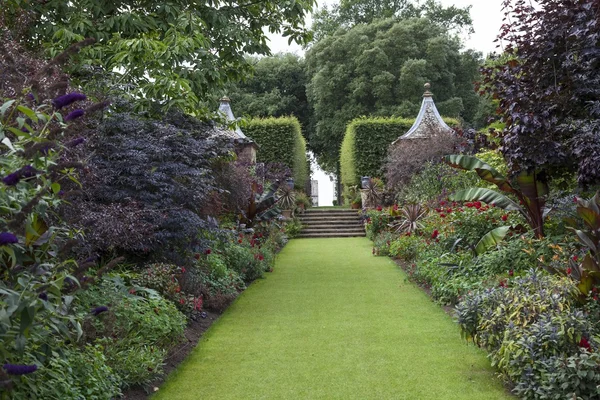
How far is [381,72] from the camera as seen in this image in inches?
1215

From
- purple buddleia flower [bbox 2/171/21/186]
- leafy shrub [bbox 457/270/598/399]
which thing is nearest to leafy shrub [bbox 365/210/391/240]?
leafy shrub [bbox 457/270/598/399]

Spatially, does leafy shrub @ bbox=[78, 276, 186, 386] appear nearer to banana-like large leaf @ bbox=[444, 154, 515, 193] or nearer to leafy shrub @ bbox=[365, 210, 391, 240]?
banana-like large leaf @ bbox=[444, 154, 515, 193]

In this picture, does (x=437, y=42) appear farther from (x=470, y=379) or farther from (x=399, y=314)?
(x=470, y=379)

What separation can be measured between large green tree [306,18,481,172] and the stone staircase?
951 cm

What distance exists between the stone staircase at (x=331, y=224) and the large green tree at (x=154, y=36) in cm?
1016

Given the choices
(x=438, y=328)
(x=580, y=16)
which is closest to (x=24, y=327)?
(x=438, y=328)

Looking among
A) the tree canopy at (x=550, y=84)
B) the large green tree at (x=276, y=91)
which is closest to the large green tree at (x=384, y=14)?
the large green tree at (x=276, y=91)

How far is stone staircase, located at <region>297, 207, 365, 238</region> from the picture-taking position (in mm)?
20422

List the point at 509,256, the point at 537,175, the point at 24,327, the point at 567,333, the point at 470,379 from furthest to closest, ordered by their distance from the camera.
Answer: the point at 537,175
the point at 509,256
the point at 470,379
the point at 567,333
the point at 24,327

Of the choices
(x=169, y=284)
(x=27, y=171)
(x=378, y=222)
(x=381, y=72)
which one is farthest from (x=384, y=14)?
(x=27, y=171)

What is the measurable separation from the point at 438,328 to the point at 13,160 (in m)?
5.67

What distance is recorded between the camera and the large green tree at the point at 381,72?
30.6 m

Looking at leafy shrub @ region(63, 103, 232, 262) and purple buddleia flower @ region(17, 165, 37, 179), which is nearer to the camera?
purple buddleia flower @ region(17, 165, 37, 179)

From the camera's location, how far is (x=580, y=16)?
308 inches
